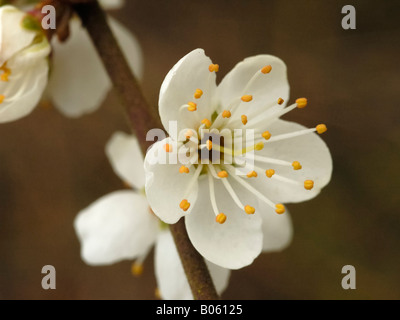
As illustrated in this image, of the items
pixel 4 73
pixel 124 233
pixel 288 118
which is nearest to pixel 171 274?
pixel 124 233

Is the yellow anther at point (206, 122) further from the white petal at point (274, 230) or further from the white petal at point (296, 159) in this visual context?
the white petal at point (274, 230)

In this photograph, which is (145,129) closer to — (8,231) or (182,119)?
(182,119)

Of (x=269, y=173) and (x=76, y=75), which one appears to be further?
(x=76, y=75)

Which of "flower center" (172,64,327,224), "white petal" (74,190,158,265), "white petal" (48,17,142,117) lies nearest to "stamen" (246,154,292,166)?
"flower center" (172,64,327,224)

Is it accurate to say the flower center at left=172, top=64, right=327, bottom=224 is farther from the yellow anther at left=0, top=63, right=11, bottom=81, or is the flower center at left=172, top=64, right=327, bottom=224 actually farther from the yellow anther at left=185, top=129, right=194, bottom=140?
the yellow anther at left=0, top=63, right=11, bottom=81

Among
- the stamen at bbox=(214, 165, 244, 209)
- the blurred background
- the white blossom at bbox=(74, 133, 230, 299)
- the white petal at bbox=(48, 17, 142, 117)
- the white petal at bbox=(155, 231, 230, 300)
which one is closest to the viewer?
the stamen at bbox=(214, 165, 244, 209)

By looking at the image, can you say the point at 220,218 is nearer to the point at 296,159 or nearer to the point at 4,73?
the point at 296,159

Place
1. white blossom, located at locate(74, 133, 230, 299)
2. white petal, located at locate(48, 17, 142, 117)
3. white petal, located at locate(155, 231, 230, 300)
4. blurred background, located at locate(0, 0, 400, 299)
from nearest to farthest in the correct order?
white petal, located at locate(155, 231, 230, 300) → white blossom, located at locate(74, 133, 230, 299) → white petal, located at locate(48, 17, 142, 117) → blurred background, located at locate(0, 0, 400, 299)
